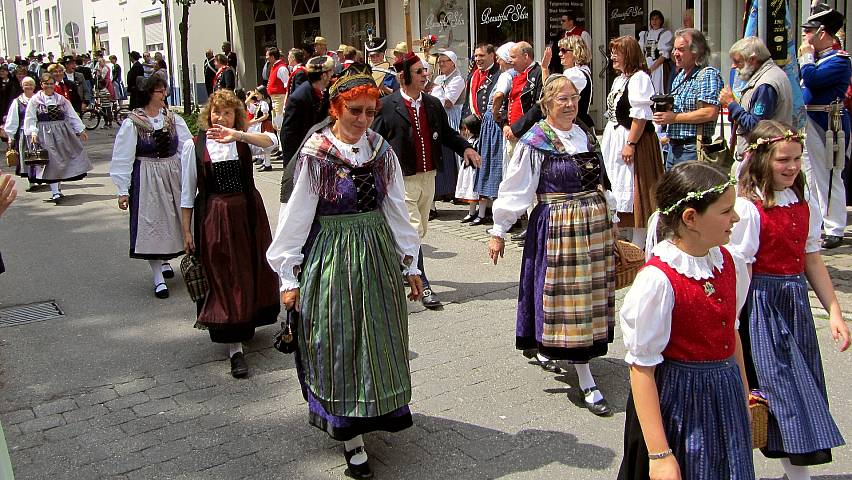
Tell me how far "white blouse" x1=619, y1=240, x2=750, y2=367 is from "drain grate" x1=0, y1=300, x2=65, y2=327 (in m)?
5.65

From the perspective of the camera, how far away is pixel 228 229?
5.64 m

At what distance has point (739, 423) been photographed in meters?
2.88

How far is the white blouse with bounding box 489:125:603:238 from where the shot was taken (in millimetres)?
4809

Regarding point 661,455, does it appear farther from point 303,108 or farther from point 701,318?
point 303,108

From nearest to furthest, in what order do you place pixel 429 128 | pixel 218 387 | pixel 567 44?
pixel 218 387 < pixel 429 128 < pixel 567 44

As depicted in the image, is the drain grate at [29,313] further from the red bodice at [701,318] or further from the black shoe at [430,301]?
the red bodice at [701,318]

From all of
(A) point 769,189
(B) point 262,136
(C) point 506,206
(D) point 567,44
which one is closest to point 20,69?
(D) point 567,44

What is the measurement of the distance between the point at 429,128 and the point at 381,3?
581 inches

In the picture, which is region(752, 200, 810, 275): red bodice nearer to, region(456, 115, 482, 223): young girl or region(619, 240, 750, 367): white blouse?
region(619, 240, 750, 367): white blouse

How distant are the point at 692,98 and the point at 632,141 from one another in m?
0.61

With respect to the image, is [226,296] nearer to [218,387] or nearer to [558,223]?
[218,387]

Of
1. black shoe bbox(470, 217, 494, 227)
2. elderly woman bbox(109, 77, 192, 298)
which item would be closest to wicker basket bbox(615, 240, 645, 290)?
elderly woman bbox(109, 77, 192, 298)

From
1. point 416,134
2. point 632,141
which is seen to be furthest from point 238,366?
point 632,141

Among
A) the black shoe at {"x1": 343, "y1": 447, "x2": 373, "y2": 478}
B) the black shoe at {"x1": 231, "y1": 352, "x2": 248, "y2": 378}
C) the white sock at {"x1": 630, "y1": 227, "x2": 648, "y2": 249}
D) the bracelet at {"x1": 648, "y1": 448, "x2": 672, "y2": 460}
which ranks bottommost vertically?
the black shoe at {"x1": 343, "y1": 447, "x2": 373, "y2": 478}
